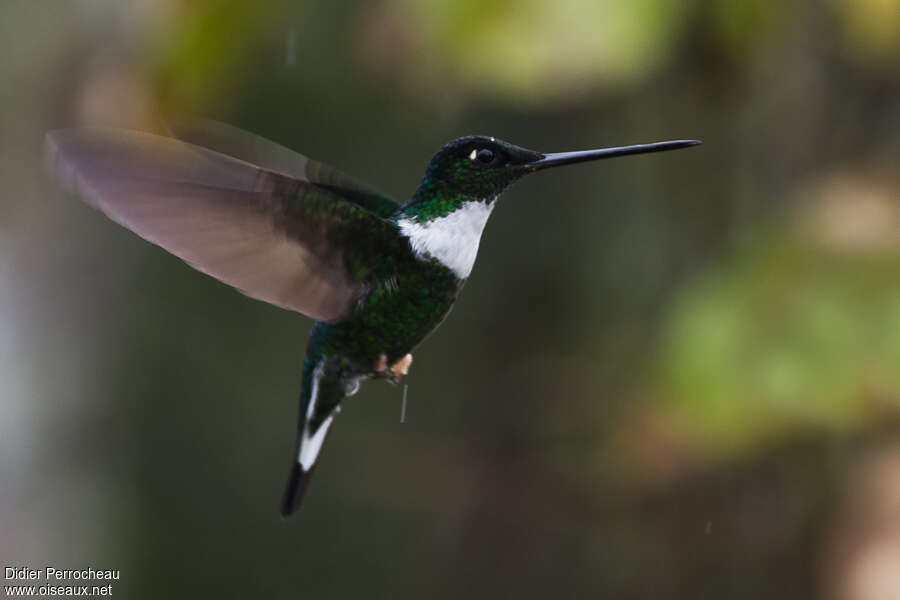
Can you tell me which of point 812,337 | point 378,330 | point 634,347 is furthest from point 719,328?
point 378,330

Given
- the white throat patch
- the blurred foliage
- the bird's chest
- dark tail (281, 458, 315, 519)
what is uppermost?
the blurred foliage

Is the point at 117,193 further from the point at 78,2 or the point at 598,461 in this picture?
the point at 78,2

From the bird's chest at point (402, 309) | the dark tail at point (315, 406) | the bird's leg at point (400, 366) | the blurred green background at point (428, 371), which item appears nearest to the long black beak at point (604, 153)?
the bird's chest at point (402, 309)

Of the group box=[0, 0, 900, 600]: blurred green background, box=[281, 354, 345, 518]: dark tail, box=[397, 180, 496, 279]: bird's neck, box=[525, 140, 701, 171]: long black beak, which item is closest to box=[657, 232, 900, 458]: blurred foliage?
box=[0, 0, 900, 600]: blurred green background

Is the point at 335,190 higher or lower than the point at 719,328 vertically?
lower

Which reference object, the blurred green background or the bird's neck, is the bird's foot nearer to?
the bird's neck

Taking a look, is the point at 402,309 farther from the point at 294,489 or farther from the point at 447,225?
the point at 294,489
